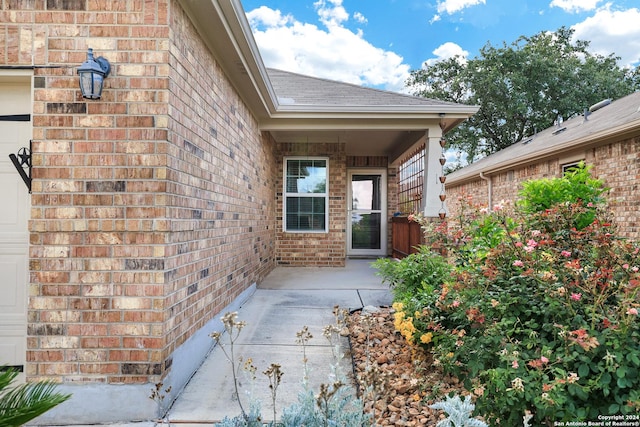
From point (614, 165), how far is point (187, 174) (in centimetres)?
705

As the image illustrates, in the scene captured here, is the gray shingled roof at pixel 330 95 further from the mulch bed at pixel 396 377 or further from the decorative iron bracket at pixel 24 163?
the decorative iron bracket at pixel 24 163

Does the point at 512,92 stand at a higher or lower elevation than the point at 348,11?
lower

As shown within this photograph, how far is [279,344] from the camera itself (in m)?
3.17

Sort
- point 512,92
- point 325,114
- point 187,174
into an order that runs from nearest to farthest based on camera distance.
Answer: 1. point 187,174
2. point 325,114
3. point 512,92

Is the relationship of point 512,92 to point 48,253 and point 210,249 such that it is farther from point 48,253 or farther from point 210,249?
point 48,253

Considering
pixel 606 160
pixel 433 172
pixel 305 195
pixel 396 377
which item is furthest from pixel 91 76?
pixel 606 160

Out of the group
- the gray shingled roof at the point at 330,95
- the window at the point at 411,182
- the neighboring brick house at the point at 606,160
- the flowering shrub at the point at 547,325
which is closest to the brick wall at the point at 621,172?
the neighboring brick house at the point at 606,160

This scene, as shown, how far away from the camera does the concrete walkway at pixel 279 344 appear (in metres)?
2.27

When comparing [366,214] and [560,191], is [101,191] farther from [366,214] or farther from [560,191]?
[366,214]

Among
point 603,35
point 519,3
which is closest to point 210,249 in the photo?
point 519,3

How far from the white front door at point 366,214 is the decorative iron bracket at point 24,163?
6.91m

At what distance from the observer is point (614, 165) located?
6.11m

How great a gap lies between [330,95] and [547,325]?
5098 millimetres

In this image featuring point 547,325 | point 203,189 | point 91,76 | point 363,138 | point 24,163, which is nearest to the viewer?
point 547,325
